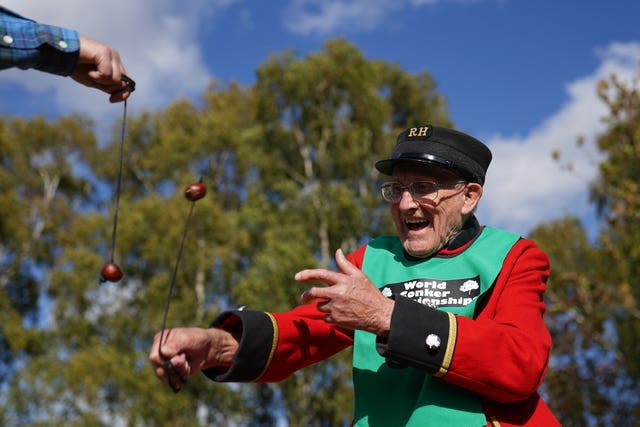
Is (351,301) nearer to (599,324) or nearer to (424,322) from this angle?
(424,322)

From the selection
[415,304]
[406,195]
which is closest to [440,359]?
[415,304]

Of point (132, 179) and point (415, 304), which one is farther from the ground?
point (132, 179)

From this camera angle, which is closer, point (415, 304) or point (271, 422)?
point (415, 304)

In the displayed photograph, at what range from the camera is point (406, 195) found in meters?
3.14

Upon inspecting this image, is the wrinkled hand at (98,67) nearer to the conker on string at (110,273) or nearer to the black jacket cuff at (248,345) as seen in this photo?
the conker on string at (110,273)

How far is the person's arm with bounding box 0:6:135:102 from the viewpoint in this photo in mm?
2332

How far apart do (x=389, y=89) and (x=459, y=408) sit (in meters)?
21.6

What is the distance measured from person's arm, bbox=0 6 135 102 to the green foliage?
15772 mm

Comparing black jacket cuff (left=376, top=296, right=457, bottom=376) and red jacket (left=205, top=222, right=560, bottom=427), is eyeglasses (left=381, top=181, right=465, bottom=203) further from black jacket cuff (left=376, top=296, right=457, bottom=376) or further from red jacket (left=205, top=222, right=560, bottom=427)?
black jacket cuff (left=376, top=296, right=457, bottom=376)

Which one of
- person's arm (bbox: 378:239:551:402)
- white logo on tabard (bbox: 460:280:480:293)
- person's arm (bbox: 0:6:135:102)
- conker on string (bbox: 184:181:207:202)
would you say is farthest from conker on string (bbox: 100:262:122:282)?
white logo on tabard (bbox: 460:280:480:293)

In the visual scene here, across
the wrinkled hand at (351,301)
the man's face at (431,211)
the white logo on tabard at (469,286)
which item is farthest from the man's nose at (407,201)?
the wrinkled hand at (351,301)

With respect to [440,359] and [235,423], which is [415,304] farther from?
[235,423]

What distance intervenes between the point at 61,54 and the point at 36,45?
104 mm

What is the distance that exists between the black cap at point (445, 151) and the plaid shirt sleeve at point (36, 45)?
4.25 ft
